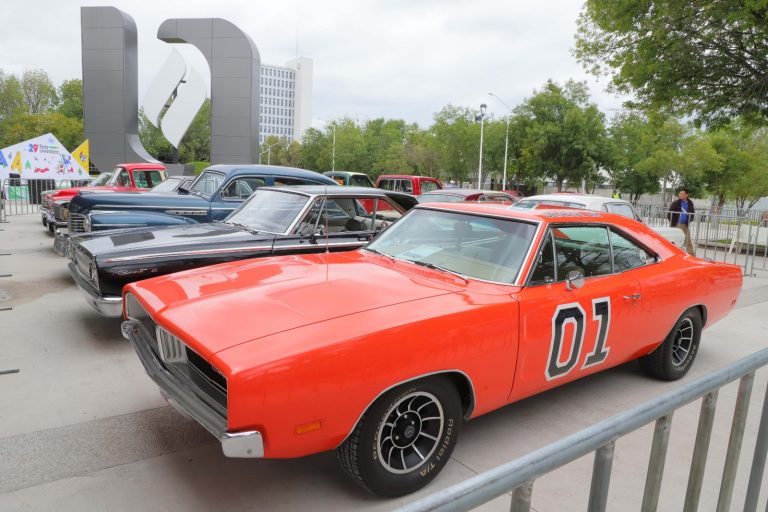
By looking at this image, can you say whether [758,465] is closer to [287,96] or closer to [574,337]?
[574,337]

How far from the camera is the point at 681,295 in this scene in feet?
14.6

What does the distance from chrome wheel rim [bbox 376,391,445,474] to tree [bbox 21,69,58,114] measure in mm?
72161

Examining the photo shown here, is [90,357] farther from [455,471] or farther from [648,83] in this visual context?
[648,83]

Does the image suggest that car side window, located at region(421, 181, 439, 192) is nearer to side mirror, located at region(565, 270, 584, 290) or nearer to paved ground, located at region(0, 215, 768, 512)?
→ paved ground, located at region(0, 215, 768, 512)

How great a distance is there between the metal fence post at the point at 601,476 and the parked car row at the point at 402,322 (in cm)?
128

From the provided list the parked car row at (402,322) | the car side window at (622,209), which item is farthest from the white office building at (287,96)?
the parked car row at (402,322)

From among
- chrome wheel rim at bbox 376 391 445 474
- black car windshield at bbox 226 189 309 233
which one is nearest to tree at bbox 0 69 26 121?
black car windshield at bbox 226 189 309 233

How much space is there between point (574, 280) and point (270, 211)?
4.00m

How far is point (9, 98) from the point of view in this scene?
56.5m

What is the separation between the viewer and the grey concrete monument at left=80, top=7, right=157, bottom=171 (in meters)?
32.2

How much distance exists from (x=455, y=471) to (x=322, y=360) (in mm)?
1278

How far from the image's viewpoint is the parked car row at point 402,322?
2.50m

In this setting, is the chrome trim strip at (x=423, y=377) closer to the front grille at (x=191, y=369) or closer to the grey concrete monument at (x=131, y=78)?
the front grille at (x=191, y=369)

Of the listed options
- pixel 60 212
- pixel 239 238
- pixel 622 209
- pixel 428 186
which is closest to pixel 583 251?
pixel 239 238
